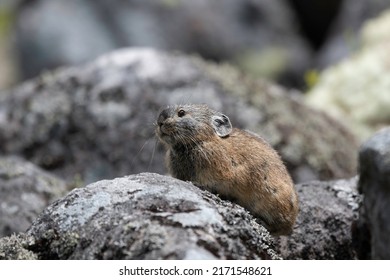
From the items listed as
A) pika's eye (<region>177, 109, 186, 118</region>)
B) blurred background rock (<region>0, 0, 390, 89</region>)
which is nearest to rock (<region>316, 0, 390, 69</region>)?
blurred background rock (<region>0, 0, 390, 89</region>)

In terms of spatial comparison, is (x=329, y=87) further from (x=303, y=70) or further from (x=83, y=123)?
(x=83, y=123)

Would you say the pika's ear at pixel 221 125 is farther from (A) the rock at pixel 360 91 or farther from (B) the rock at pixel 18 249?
(A) the rock at pixel 360 91

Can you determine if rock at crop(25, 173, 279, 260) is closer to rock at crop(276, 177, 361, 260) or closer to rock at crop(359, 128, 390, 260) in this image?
rock at crop(359, 128, 390, 260)

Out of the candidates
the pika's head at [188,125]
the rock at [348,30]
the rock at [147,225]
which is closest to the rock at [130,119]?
the pika's head at [188,125]

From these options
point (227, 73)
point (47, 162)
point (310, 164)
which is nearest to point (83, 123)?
point (47, 162)

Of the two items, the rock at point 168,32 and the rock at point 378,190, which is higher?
the rock at point 168,32
